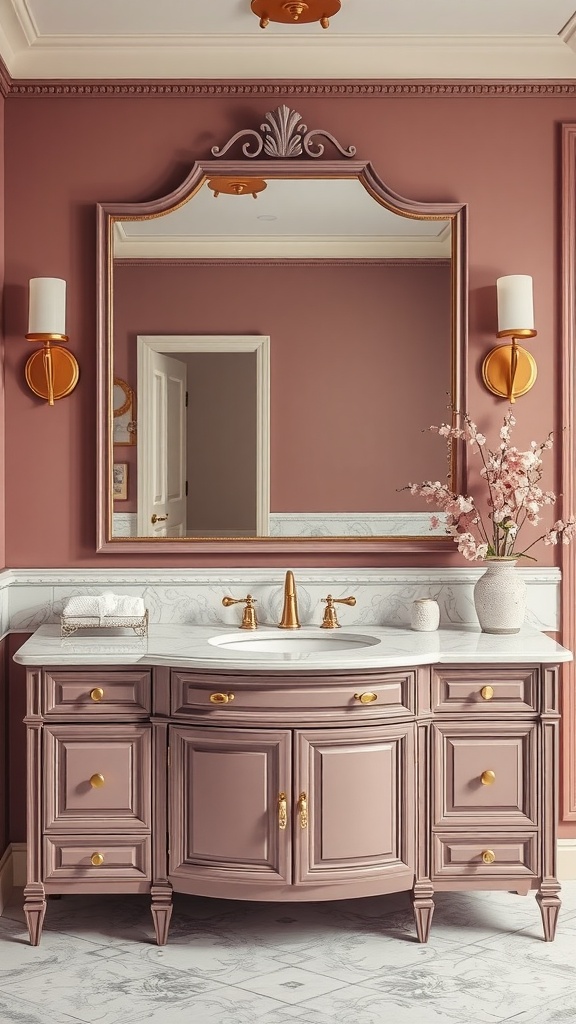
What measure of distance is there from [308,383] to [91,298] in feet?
2.41

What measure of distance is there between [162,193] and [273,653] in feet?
4.89

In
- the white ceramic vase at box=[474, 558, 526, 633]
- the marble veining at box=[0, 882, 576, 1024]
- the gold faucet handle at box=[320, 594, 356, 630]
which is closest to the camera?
the marble veining at box=[0, 882, 576, 1024]

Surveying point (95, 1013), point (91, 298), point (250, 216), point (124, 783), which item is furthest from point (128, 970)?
point (250, 216)

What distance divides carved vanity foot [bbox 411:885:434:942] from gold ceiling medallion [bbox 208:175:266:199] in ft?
6.92

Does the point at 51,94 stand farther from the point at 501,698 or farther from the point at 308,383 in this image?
the point at 501,698

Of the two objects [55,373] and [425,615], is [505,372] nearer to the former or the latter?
[425,615]

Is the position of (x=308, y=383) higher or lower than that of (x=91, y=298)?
lower

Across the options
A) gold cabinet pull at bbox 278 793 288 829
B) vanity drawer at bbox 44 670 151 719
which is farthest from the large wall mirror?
gold cabinet pull at bbox 278 793 288 829

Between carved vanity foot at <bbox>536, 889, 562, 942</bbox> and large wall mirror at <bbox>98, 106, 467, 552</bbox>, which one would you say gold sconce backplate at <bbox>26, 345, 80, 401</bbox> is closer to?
large wall mirror at <bbox>98, 106, 467, 552</bbox>

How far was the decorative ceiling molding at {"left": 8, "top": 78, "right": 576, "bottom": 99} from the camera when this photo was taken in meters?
3.32

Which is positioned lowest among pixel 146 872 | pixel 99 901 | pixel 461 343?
pixel 99 901

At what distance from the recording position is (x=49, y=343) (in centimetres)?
332

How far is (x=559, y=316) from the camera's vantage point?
341 cm

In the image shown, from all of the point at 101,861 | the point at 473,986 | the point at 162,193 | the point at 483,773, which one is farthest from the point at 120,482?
the point at 473,986
